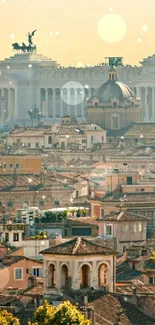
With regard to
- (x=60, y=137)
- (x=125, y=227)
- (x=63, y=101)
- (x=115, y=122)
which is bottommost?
(x=63, y=101)

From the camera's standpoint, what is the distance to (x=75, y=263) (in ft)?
135

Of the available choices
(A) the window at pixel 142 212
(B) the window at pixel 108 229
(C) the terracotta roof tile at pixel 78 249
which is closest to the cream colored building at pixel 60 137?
(A) the window at pixel 142 212

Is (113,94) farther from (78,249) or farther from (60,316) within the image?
(60,316)

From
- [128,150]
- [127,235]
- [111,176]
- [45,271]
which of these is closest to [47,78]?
[128,150]

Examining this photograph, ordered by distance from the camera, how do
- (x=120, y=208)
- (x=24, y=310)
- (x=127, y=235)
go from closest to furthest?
(x=24, y=310)
(x=127, y=235)
(x=120, y=208)

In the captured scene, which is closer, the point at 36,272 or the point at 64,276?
the point at 64,276

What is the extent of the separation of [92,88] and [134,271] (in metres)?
128

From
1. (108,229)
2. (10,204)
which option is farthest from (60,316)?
(10,204)

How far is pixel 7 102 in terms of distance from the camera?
176 meters

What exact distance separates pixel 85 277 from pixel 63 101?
5254 inches

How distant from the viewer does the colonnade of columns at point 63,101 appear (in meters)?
172

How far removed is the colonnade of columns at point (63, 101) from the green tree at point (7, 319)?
129 m

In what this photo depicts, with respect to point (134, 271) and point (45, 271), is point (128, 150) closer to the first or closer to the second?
point (134, 271)

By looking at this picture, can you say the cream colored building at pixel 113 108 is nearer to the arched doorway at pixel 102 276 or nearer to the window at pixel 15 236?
the window at pixel 15 236
